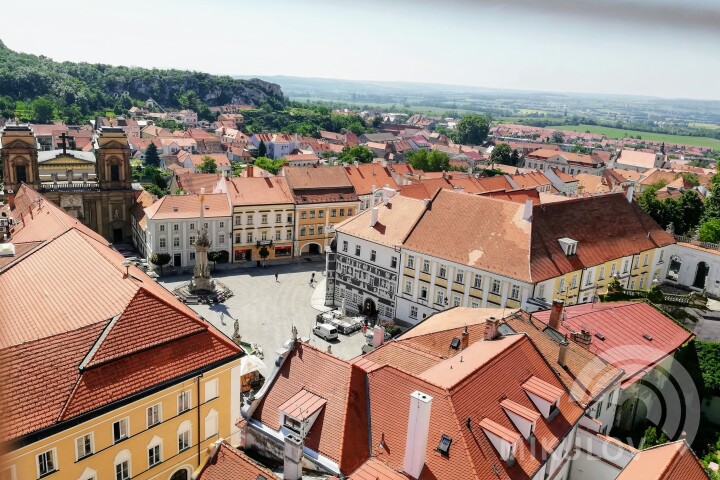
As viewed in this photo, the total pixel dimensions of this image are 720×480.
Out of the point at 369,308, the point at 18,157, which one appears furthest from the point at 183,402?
the point at 18,157

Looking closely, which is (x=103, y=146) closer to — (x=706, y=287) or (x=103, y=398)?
(x=103, y=398)

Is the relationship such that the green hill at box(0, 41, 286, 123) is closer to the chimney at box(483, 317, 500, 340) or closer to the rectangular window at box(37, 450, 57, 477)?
the rectangular window at box(37, 450, 57, 477)

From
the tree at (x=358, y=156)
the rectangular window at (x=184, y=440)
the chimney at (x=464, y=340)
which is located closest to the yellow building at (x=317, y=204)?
the chimney at (x=464, y=340)

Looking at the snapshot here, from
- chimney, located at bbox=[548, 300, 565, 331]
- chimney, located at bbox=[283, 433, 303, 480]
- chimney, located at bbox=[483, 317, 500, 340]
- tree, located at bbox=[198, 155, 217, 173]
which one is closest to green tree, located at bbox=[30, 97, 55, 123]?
tree, located at bbox=[198, 155, 217, 173]

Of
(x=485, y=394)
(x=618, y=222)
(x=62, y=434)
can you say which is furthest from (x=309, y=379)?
(x=618, y=222)

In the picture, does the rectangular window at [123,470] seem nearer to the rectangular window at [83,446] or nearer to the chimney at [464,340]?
the rectangular window at [83,446]
